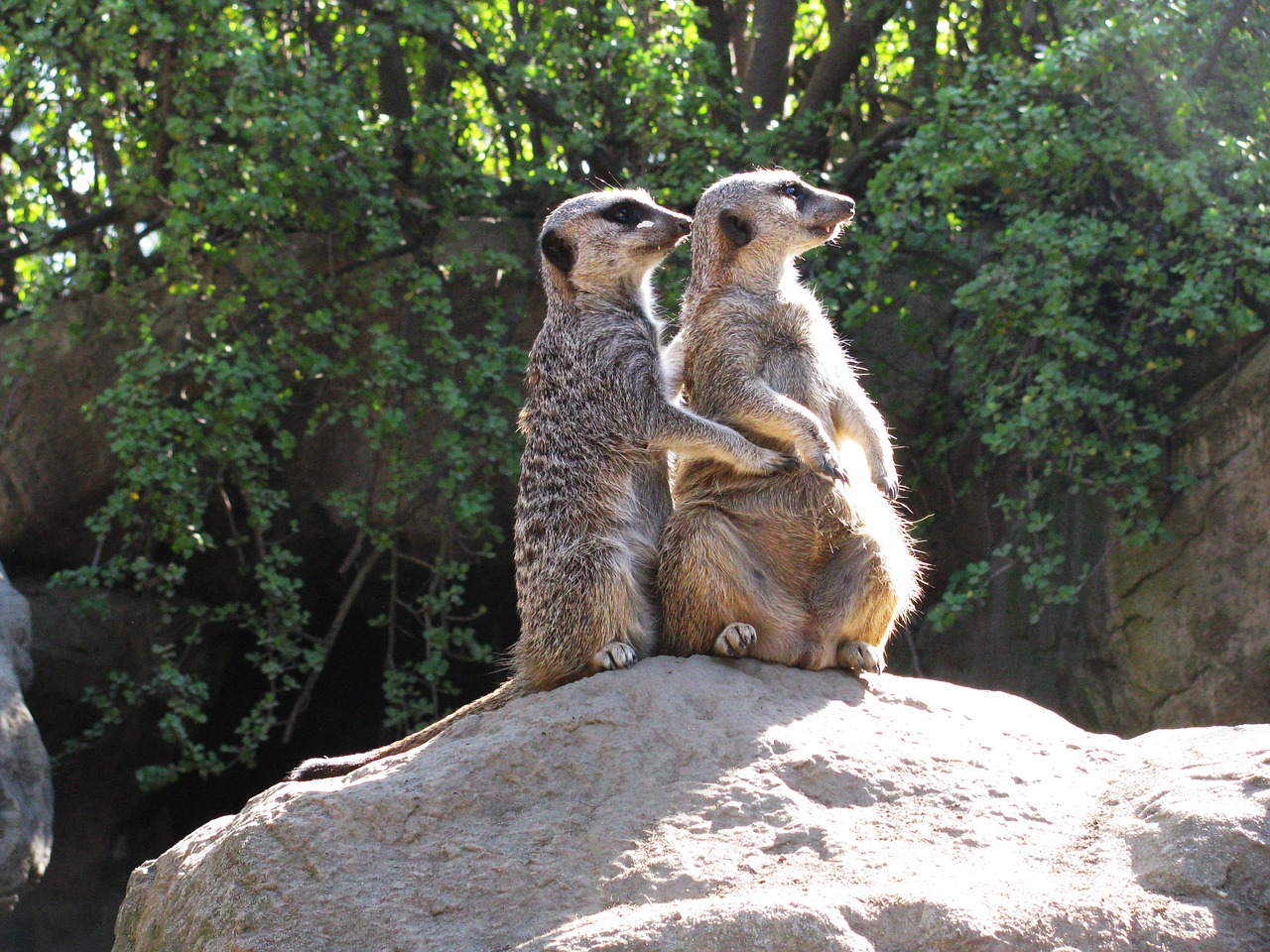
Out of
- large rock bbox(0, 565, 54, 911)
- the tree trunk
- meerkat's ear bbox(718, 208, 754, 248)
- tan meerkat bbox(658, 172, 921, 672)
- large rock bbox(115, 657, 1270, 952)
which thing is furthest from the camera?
the tree trunk

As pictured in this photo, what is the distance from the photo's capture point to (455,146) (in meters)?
6.18

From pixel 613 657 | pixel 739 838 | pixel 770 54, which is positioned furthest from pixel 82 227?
pixel 739 838

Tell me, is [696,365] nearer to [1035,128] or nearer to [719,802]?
[719,802]

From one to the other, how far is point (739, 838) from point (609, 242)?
1.89m

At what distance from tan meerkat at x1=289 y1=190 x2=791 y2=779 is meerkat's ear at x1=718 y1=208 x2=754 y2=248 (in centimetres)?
12

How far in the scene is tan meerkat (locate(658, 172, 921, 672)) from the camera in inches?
133

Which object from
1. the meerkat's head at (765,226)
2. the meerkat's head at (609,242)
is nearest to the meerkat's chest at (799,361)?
the meerkat's head at (765,226)

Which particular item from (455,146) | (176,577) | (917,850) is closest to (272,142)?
(455,146)

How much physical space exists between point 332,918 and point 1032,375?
3.78 m

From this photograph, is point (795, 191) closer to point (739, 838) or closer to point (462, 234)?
point (739, 838)

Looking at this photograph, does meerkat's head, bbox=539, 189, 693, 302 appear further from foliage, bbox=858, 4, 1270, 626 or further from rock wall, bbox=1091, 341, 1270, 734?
rock wall, bbox=1091, 341, 1270, 734

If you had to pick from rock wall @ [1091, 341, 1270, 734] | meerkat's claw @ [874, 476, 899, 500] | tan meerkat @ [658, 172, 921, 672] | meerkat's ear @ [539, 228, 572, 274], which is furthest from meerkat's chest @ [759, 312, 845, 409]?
rock wall @ [1091, 341, 1270, 734]

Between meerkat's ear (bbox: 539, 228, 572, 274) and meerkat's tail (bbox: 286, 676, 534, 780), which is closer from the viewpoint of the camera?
meerkat's tail (bbox: 286, 676, 534, 780)

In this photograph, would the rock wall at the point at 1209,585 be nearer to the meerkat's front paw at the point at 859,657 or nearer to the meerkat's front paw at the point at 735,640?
the meerkat's front paw at the point at 859,657
